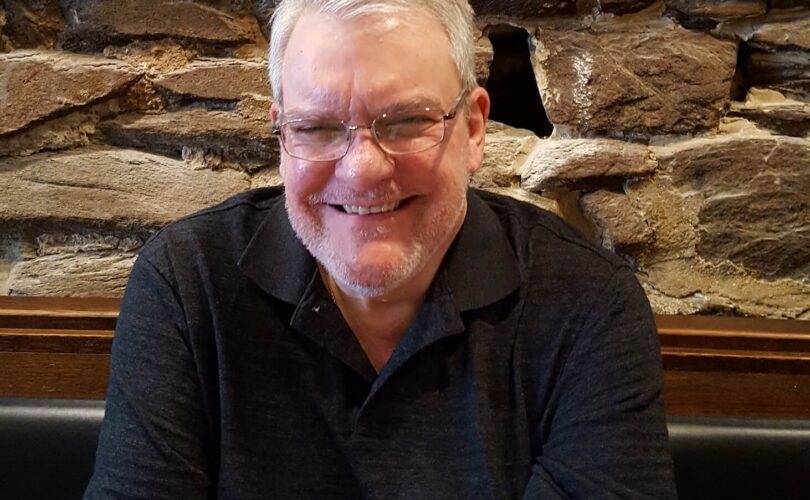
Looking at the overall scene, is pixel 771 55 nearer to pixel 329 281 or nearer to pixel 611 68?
pixel 611 68

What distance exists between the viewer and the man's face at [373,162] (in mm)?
811

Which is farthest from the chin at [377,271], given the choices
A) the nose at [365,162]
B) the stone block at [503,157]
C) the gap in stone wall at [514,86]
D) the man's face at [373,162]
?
the gap in stone wall at [514,86]

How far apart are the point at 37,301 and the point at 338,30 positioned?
0.81 metres

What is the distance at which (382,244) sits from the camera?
0.87m

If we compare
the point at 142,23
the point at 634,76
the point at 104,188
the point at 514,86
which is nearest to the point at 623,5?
the point at 634,76

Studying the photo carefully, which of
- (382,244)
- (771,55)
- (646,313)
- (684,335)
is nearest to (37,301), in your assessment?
(382,244)

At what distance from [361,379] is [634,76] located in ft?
2.41

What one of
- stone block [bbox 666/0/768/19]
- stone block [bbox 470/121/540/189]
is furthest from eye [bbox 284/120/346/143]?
stone block [bbox 666/0/768/19]

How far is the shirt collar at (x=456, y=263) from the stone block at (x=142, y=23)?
0.44 m

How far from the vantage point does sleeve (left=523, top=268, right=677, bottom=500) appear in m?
0.83

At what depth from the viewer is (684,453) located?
1.10 meters

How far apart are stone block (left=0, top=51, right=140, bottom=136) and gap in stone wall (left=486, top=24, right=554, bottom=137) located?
2.20 feet

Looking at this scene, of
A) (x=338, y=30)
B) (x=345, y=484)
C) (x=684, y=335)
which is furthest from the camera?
(x=684, y=335)

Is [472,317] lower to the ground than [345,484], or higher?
higher
